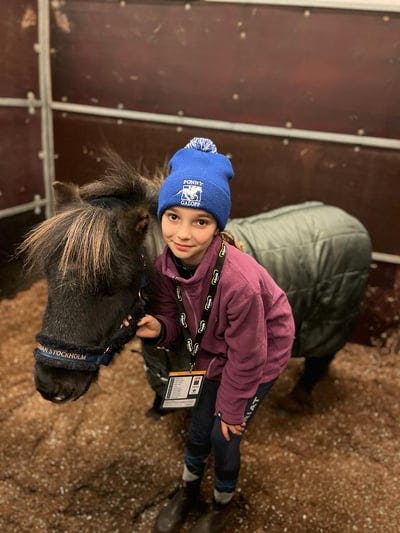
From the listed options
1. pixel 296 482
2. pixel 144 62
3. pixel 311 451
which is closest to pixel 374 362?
pixel 311 451

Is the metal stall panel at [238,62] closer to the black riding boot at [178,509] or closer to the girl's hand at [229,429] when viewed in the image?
the girl's hand at [229,429]

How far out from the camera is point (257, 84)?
8.26 feet

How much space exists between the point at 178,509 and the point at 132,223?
1.19 m

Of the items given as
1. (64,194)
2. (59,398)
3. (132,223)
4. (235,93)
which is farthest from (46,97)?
(59,398)

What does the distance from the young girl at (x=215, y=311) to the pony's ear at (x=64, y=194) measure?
0.37 metres

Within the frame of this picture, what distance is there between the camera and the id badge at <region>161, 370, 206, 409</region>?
1.40 metres

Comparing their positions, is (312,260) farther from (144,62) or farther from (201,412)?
(144,62)

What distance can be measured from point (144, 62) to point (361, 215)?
5.50 ft

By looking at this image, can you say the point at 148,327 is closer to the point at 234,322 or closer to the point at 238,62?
the point at 234,322

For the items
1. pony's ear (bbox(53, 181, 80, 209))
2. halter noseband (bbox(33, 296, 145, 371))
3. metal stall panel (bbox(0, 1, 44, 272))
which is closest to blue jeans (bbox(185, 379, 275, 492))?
halter noseband (bbox(33, 296, 145, 371))

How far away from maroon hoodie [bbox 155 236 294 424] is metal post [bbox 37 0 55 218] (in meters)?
2.11

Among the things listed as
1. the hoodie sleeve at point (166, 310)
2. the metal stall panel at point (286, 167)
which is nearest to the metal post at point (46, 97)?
the metal stall panel at point (286, 167)

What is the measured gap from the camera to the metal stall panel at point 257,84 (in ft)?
7.75

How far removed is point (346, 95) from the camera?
241 cm
